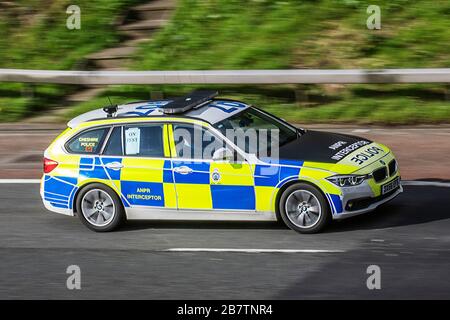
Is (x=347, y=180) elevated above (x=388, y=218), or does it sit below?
above

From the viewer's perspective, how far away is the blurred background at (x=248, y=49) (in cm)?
1730

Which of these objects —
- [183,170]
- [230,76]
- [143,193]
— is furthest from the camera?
[230,76]

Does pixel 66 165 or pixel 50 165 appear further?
pixel 50 165

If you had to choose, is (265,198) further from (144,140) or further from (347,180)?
(144,140)

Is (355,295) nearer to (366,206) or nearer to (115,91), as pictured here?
(366,206)

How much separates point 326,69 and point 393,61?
1.27 metres

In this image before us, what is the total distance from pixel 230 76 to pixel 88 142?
19.6 ft

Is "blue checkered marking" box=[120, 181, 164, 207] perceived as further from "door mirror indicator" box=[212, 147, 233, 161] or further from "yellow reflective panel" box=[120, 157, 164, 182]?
"door mirror indicator" box=[212, 147, 233, 161]

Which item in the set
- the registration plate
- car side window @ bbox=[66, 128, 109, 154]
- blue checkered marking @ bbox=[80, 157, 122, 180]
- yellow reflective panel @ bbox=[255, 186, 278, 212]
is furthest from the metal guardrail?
yellow reflective panel @ bbox=[255, 186, 278, 212]

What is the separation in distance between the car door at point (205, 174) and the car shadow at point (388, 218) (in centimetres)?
61

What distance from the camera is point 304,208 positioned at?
1102cm

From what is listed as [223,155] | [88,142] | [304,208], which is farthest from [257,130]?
[88,142]

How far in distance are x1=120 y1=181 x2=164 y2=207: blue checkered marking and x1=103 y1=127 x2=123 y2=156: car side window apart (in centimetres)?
44

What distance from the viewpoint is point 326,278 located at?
32.1 ft
